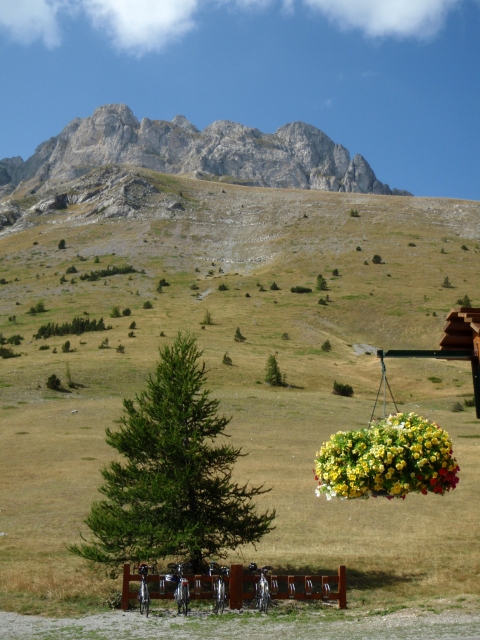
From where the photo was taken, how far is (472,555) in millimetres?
20766

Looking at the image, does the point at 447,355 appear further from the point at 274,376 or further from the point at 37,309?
the point at 37,309

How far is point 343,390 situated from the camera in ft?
192

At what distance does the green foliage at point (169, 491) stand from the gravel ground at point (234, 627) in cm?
228

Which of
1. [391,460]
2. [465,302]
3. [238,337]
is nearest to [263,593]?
[391,460]

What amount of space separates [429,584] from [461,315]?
10452mm

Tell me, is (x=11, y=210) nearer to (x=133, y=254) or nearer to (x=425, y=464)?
(x=133, y=254)

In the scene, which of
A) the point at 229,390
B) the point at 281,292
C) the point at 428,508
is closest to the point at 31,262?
the point at 281,292

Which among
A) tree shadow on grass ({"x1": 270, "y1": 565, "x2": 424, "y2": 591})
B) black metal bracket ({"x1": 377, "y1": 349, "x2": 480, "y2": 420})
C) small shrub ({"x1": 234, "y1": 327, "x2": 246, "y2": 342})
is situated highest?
small shrub ({"x1": 234, "y1": 327, "x2": 246, "y2": 342})

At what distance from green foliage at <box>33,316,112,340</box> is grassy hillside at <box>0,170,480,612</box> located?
1.85 m

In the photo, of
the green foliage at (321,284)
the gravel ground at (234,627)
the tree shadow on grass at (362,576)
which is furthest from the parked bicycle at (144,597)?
the green foliage at (321,284)

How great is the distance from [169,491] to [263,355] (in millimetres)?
52163

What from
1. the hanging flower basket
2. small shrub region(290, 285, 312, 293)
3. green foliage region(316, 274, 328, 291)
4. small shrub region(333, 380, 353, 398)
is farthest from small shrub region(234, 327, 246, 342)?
the hanging flower basket

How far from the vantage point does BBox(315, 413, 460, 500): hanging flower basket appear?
36.6 ft

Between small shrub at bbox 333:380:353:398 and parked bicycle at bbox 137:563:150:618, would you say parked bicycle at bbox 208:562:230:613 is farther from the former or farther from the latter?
small shrub at bbox 333:380:353:398
